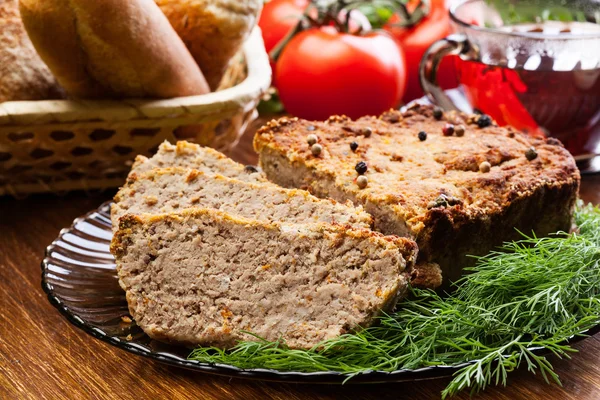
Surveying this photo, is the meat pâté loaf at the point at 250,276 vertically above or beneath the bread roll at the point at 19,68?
beneath

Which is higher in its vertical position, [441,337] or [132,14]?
[132,14]

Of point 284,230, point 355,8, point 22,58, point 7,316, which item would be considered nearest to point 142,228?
point 284,230

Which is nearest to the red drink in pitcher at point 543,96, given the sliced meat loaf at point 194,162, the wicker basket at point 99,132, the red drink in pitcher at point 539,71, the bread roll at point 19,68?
the red drink in pitcher at point 539,71

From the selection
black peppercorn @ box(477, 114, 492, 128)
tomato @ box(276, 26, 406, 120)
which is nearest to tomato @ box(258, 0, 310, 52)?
tomato @ box(276, 26, 406, 120)

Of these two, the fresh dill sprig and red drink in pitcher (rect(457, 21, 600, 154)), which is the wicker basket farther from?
the fresh dill sprig

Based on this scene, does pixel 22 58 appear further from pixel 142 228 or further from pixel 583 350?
pixel 583 350

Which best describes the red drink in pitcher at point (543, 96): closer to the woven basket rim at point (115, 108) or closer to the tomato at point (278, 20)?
the woven basket rim at point (115, 108)
